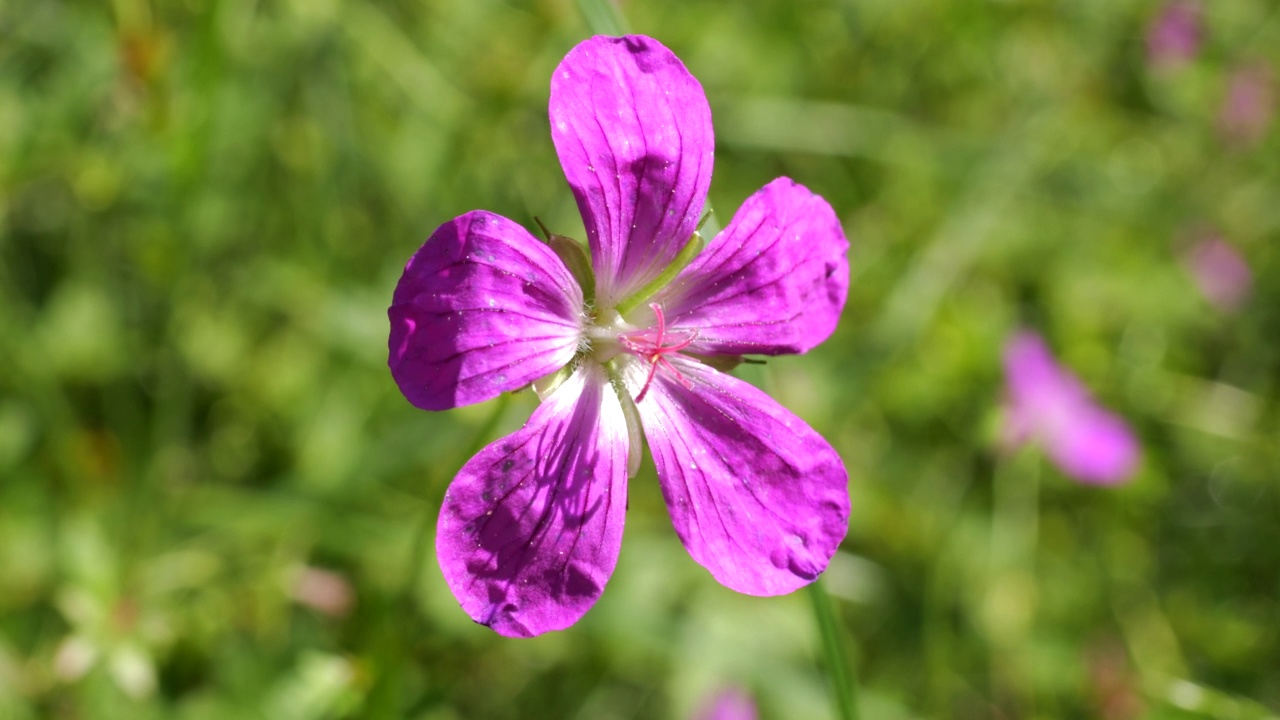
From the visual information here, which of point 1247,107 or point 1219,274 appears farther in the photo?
point 1247,107

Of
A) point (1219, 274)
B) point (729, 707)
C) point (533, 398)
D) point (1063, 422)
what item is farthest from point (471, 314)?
point (1219, 274)

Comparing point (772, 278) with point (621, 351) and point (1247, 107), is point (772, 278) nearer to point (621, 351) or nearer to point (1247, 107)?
point (621, 351)

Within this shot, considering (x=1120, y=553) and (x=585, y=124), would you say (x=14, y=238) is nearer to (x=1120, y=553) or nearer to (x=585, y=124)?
(x=585, y=124)

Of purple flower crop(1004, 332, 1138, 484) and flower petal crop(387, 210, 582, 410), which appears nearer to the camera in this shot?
flower petal crop(387, 210, 582, 410)

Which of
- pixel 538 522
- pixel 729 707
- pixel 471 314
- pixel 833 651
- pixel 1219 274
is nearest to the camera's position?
pixel 471 314

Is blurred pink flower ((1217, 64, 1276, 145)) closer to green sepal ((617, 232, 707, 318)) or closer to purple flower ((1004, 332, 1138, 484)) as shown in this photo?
purple flower ((1004, 332, 1138, 484))

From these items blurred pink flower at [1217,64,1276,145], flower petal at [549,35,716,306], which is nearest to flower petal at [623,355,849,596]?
flower petal at [549,35,716,306]

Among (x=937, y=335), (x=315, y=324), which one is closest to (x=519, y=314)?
(x=315, y=324)
